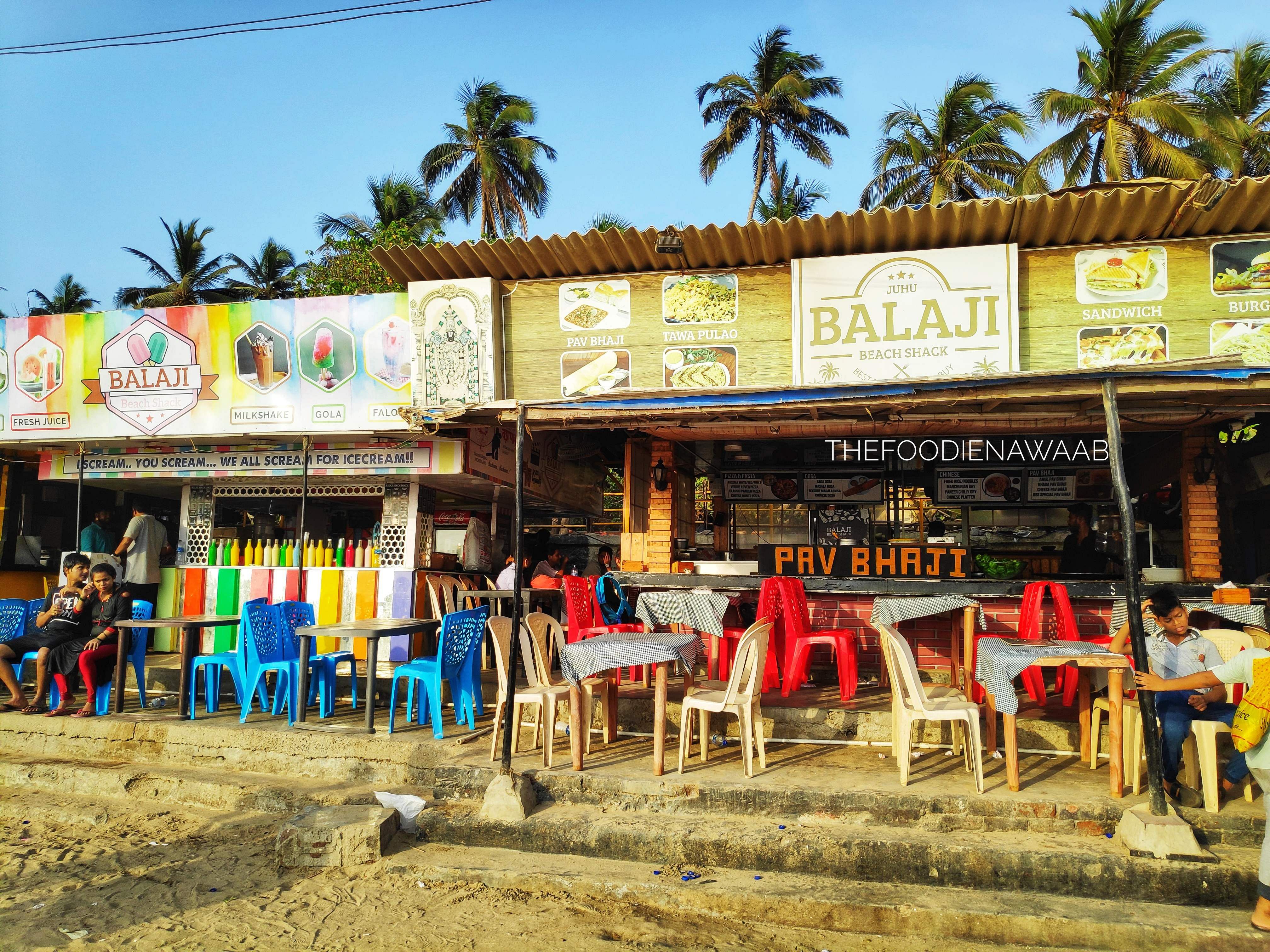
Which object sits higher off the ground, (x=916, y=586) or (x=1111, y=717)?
(x=916, y=586)

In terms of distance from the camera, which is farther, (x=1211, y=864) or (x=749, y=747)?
(x=749, y=747)

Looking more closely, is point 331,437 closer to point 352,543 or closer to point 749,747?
point 352,543

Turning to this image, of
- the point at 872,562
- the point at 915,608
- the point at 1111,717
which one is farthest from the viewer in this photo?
the point at 872,562

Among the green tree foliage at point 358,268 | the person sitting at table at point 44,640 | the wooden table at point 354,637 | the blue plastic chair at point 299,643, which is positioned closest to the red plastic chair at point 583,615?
the wooden table at point 354,637

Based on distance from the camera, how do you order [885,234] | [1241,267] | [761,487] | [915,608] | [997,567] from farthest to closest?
[761,487], [997,567], [885,234], [1241,267], [915,608]

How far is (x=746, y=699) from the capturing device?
17.9 ft

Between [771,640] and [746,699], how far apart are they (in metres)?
2.32

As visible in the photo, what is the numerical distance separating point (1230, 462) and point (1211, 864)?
23.6 ft

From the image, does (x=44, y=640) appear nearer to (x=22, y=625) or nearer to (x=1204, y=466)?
(x=22, y=625)

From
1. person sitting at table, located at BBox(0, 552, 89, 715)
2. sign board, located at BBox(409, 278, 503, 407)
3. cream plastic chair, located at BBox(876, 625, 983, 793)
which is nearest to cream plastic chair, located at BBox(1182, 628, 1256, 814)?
cream plastic chair, located at BBox(876, 625, 983, 793)

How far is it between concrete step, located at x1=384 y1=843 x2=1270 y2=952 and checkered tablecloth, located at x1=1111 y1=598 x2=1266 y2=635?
10.1 ft

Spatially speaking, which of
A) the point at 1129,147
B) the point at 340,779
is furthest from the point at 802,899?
the point at 1129,147

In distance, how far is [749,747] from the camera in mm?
5328

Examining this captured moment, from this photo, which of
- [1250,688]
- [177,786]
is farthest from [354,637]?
[1250,688]
